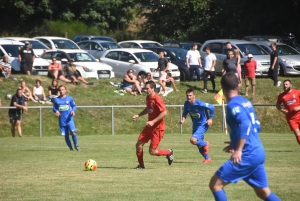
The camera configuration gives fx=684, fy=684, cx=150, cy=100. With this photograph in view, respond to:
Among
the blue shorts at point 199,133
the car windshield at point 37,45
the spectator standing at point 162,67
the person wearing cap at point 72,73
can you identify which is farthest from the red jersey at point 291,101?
the car windshield at point 37,45

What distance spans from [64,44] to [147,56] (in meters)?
6.51

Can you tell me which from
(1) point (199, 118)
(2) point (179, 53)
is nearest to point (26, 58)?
(2) point (179, 53)

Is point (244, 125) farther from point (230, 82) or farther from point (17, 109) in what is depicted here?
point (17, 109)

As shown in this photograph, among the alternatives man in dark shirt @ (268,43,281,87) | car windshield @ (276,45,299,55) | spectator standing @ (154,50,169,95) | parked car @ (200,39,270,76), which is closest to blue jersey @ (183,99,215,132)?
spectator standing @ (154,50,169,95)

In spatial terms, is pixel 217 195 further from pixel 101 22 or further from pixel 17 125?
pixel 101 22

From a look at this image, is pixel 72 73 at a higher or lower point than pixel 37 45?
lower

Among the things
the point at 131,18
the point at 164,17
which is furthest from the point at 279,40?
the point at 131,18

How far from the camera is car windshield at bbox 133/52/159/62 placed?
3155 centimetres

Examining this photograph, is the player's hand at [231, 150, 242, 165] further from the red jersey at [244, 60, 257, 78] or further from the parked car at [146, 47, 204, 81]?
the parked car at [146, 47, 204, 81]

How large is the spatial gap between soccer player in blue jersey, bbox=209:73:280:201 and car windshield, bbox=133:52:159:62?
23.9 metres

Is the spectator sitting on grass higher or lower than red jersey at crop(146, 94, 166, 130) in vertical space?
lower

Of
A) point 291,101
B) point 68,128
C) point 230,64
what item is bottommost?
point 68,128

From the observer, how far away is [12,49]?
31422mm

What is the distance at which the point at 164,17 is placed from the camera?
5356cm
